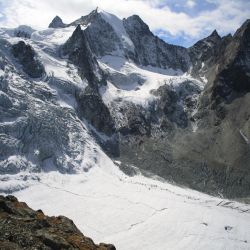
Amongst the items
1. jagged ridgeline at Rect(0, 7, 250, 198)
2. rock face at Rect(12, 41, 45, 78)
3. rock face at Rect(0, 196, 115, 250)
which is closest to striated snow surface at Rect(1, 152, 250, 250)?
jagged ridgeline at Rect(0, 7, 250, 198)

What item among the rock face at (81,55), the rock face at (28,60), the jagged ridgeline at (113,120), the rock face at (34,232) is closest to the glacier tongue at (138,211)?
the jagged ridgeline at (113,120)

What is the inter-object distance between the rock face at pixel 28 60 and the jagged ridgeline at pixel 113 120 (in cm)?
31

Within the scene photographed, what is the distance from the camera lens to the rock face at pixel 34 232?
32.2 metres

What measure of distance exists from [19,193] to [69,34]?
110 meters

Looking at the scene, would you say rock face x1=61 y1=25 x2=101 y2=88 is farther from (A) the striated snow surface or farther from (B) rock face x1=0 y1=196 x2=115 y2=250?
(B) rock face x1=0 y1=196 x2=115 y2=250

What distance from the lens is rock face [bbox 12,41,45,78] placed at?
151938mm

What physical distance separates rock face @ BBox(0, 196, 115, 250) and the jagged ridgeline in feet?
233

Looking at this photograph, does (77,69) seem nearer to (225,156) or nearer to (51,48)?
(51,48)

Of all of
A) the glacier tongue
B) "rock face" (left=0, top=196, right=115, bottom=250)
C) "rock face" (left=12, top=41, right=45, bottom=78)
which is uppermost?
"rock face" (left=12, top=41, right=45, bottom=78)

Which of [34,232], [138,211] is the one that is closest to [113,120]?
[138,211]

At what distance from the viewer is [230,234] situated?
86.7 meters

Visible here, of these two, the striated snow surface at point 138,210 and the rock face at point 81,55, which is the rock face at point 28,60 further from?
the striated snow surface at point 138,210

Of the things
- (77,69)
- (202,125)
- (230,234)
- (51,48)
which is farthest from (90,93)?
(230,234)

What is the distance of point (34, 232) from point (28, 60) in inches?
4926
